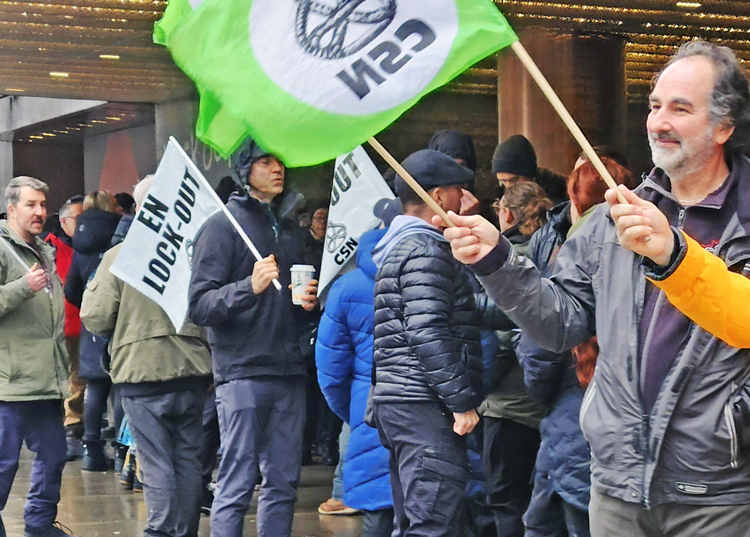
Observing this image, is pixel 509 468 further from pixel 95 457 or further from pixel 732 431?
pixel 95 457

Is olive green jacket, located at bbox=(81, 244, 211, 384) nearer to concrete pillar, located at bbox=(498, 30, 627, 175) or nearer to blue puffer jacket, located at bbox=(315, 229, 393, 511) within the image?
blue puffer jacket, located at bbox=(315, 229, 393, 511)

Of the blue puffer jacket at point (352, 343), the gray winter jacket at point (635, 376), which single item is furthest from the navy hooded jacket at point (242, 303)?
the gray winter jacket at point (635, 376)

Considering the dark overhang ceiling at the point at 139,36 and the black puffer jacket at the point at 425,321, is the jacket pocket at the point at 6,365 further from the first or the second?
the dark overhang ceiling at the point at 139,36

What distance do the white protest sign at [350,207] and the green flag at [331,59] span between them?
391cm

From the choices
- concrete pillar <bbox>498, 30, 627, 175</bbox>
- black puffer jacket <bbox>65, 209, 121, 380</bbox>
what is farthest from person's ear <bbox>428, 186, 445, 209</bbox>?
concrete pillar <bbox>498, 30, 627, 175</bbox>

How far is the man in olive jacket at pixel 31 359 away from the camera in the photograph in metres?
6.89

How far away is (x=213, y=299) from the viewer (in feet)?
19.5

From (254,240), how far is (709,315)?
369 centimetres

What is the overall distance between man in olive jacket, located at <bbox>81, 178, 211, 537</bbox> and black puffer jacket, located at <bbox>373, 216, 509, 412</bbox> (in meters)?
1.69

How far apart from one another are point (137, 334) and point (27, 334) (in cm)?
77

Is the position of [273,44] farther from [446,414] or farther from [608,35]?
[608,35]

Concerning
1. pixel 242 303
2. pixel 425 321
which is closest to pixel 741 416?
pixel 425 321

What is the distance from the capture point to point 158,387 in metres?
6.60

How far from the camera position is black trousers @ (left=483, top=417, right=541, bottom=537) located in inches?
226
